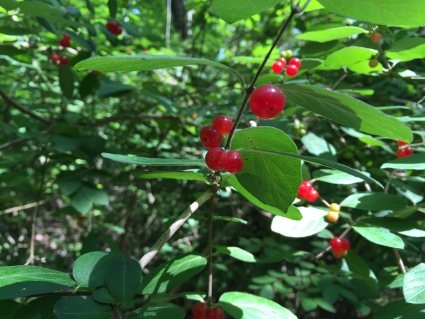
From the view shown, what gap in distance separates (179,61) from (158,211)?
3300mm

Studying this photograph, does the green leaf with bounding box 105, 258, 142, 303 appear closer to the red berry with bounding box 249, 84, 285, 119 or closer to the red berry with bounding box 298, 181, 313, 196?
the red berry with bounding box 249, 84, 285, 119

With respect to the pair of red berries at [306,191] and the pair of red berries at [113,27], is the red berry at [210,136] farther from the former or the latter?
the pair of red berries at [113,27]

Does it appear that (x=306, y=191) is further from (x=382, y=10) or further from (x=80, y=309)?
(x=80, y=309)

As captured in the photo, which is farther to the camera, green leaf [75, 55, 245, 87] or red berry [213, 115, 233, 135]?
red berry [213, 115, 233, 135]

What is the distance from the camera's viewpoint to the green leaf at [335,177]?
4.46ft

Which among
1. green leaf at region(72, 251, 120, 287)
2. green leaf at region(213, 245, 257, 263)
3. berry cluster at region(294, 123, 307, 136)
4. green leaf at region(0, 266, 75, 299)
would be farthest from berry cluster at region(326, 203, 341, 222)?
green leaf at region(0, 266, 75, 299)

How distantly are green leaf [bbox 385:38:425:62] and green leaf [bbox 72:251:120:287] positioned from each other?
1.46 metres

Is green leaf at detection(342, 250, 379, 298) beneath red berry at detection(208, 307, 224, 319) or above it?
beneath

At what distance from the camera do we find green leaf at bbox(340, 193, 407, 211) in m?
1.22

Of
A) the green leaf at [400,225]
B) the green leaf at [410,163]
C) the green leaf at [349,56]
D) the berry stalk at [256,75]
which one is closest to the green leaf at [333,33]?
the green leaf at [349,56]

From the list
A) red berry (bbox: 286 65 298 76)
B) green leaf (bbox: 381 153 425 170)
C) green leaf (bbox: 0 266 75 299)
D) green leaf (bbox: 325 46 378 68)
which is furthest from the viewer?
red berry (bbox: 286 65 298 76)

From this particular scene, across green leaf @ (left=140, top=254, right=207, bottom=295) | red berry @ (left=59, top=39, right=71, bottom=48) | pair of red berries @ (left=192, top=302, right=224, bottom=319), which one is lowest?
pair of red berries @ (left=192, top=302, right=224, bottom=319)

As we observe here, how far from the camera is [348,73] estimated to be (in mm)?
1865

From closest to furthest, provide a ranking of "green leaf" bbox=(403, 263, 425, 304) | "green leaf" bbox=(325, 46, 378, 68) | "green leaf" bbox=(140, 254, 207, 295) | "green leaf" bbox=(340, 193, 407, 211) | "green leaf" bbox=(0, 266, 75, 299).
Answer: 1. "green leaf" bbox=(0, 266, 75, 299)
2. "green leaf" bbox=(403, 263, 425, 304)
3. "green leaf" bbox=(140, 254, 207, 295)
4. "green leaf" bbox=(340, 193, 407, 211)
5. "green leaf" bbox=(325, 46, 378, 68)
